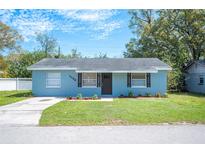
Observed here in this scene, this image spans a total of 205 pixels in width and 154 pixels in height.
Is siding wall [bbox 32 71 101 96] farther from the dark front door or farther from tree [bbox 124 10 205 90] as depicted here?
tree [bbox 124 10 205 90]

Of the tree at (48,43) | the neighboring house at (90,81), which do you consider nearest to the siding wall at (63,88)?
the neighboring house at (90,81)

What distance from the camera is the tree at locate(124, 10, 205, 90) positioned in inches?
1032

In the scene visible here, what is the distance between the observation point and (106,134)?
6.89m

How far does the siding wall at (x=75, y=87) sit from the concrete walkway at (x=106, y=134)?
11076 mm

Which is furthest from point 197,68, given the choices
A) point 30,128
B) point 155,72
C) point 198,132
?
point 30,128

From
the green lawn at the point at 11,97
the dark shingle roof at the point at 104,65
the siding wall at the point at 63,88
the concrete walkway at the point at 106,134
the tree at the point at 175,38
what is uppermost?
the tree at the point at 175,38

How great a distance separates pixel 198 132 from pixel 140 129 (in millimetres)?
1562

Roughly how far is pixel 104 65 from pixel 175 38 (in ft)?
37.2

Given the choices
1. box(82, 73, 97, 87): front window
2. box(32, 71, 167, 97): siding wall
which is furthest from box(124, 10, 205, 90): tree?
box(82, 73, 97, 87): front window

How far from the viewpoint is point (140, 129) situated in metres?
7.46

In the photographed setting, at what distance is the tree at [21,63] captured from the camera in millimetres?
29797

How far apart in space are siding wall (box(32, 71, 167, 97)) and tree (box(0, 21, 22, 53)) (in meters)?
16.8

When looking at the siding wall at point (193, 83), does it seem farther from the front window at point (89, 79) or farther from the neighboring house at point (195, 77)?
the front window at point (89, 79)
